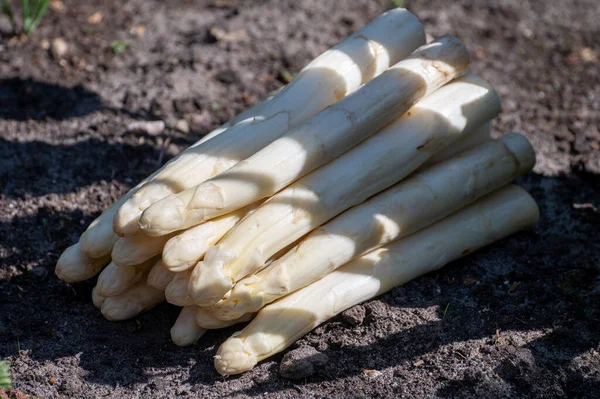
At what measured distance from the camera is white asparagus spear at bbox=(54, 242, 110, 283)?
3492 millimetres

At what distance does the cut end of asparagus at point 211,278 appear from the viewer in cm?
302

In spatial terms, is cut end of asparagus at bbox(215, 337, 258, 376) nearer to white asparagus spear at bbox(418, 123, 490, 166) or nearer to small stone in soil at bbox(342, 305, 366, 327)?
small stone in soil at bbox(342, 305, 366, 327)

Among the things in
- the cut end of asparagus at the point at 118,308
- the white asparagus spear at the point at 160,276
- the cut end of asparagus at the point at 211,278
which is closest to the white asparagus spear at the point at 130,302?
the cut end of asparagus at the point at 118,308

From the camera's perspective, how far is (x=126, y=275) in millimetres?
3389

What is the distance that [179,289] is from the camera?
3.21 m

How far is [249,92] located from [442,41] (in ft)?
5.90

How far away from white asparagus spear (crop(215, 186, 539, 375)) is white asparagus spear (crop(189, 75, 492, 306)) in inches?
10.0

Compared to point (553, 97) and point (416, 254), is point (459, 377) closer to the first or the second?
point (416, 254)

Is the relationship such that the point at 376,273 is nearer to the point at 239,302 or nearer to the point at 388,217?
the point at 388,217

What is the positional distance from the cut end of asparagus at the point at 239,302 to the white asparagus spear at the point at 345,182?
47 mm

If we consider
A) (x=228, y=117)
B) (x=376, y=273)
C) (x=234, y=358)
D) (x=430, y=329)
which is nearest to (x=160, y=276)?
(x=234, y=358)

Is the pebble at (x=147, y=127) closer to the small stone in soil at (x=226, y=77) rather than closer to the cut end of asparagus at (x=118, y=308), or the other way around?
the small stone in soil at (x=226, y=77)

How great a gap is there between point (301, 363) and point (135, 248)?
877 mm


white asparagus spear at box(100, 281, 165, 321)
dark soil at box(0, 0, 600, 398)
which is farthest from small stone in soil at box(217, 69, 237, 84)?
white asparagus spear at box(100, 281, 165, 321)
